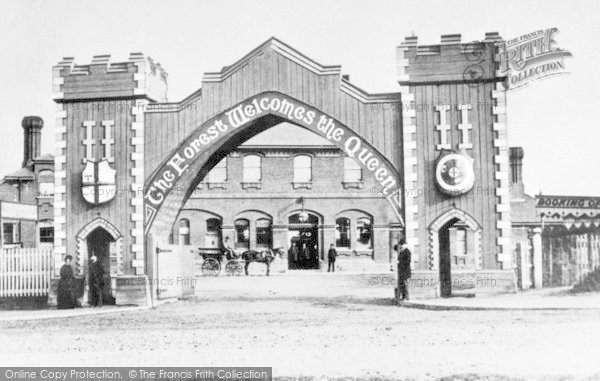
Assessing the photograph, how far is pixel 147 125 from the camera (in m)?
19.6

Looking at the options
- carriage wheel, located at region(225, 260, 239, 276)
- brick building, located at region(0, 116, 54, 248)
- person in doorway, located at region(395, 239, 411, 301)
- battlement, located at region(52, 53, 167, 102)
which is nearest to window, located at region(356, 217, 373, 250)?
carriage wheel, located at region(225, 260, 239, 276)

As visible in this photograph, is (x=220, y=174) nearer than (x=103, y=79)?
No

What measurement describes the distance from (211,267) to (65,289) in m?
17.3

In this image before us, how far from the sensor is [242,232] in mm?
40219

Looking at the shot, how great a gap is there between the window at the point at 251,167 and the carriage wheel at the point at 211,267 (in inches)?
235

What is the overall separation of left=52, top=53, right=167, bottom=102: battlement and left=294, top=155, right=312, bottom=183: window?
20901 mm

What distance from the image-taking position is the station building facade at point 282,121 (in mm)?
18359

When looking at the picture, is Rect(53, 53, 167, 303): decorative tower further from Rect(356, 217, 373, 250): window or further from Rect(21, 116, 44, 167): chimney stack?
Rect(21, 116, 44, 167): chimney stack

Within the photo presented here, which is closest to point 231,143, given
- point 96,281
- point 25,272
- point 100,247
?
point 100,247

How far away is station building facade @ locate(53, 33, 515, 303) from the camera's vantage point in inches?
723

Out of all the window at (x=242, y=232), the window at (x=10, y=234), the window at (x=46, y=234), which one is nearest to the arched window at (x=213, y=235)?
the window at (x=242, y=232)

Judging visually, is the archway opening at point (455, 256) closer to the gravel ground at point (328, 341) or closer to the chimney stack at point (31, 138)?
the gravel ground at point (328, 341)

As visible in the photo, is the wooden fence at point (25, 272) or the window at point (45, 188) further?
the window at point (45, 188)

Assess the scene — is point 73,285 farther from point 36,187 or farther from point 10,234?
point 36,187
